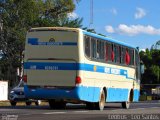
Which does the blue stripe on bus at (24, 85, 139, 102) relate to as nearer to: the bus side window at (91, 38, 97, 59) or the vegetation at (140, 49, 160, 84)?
the bus side window at (91, 38, 97, 59)

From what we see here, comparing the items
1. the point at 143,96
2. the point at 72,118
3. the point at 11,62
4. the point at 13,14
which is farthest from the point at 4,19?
the point at 72,118

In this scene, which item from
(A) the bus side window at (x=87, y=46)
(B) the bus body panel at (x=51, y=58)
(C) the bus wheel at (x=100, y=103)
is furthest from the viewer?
(C) the bus wheel at (x=100, y=103)

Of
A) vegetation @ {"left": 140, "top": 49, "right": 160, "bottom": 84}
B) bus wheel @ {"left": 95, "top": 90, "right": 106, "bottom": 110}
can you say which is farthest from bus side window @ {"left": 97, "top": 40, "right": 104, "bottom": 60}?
vegetation @ {"left": 140, "top": 49, "right": 160, "bottom": 84}

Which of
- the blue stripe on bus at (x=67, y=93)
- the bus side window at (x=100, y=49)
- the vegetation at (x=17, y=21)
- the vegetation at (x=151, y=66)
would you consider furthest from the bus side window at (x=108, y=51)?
the vegetation at (x=151, y=66)

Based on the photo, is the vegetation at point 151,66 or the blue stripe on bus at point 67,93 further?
the vegetation at point 151,66

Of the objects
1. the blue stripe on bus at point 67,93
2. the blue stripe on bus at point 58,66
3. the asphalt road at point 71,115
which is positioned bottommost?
the asphalt road at point 71,115

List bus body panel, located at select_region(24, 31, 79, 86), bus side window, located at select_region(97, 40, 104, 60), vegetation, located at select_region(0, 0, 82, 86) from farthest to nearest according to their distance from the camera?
vegetation, located at select_region(0, 0, 82, 86) < bus side window, located at select_region(97, 40, 104, 60) < bus body panel, located at select_region(24, 31, 79, 86)

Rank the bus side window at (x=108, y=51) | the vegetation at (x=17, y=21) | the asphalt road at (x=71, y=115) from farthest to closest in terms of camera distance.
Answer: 1. the vegetation at (x=17, y=21)
2. the bus side window at (x=108, y=51)
3. the asphalt road at (x=71, y=115)

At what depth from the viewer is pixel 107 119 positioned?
717 inches

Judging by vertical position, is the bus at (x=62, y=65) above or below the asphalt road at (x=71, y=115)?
above

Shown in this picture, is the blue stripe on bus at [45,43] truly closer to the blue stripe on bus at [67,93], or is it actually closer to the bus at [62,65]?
the bus at [62,65]

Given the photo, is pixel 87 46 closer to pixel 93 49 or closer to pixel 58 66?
pixel 93 49

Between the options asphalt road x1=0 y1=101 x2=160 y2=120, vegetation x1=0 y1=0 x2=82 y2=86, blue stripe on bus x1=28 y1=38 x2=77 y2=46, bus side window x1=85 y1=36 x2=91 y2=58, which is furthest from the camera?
vegetation x1=0 y1=0 x2=82 y2=86

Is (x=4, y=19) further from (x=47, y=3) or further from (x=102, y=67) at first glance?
(x=102, y=67)
